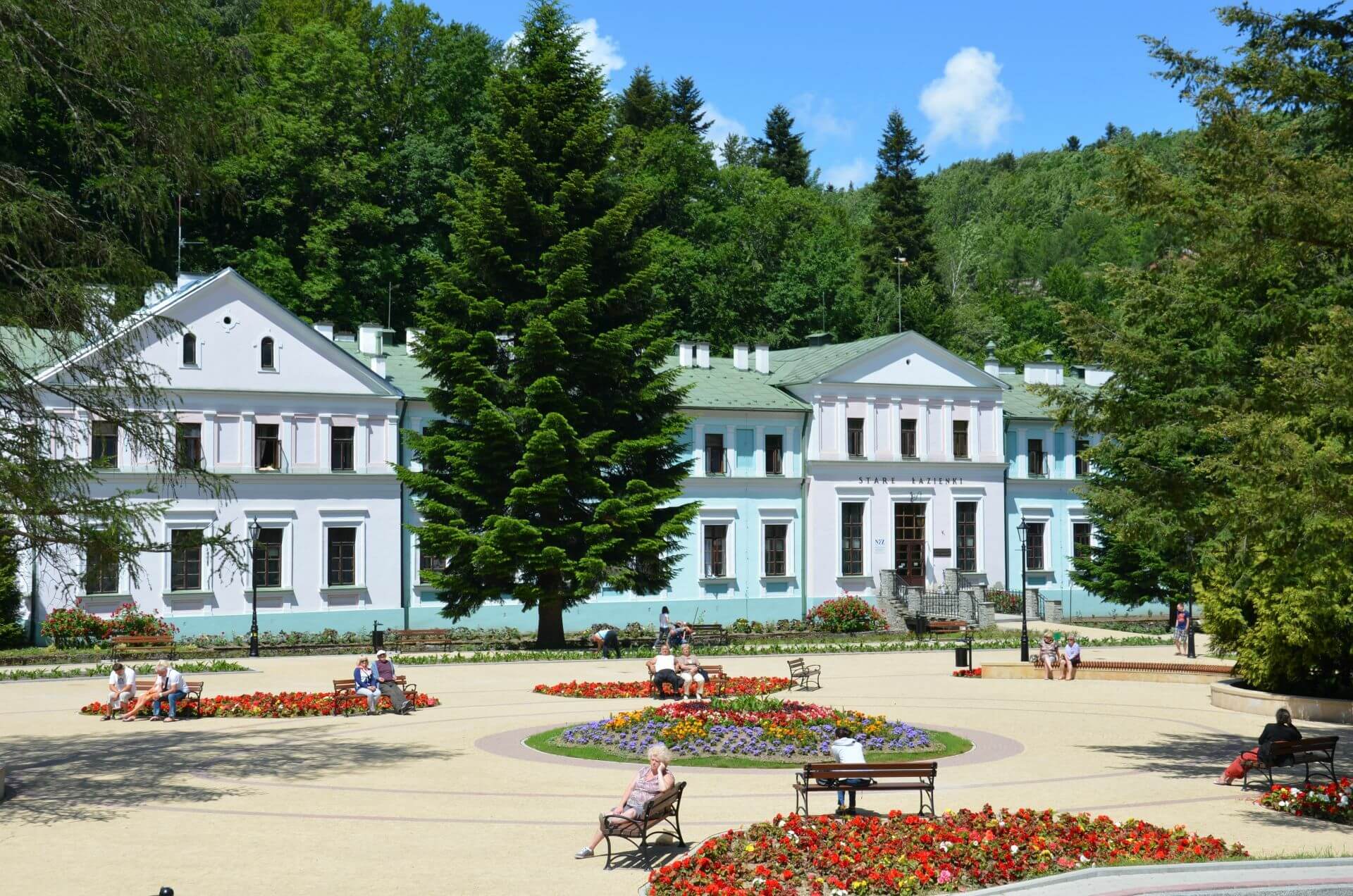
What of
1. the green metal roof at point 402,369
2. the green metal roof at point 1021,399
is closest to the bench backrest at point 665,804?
the green metal roof at point 402,369

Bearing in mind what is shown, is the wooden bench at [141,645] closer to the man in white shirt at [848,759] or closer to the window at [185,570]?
the window at [185,570]

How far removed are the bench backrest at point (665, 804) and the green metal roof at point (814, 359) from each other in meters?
43.7

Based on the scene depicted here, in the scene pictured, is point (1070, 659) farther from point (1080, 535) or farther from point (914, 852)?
point (1080, 535)

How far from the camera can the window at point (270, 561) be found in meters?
48.2

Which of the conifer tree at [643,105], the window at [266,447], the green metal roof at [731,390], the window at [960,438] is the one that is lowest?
the window at [266,447]

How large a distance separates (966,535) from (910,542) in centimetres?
286

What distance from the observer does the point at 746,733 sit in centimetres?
2189

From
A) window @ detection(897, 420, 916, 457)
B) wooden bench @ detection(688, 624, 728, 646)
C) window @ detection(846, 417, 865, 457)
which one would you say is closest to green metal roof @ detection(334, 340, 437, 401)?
wooden bench @ detection(688, 624, 728, 646)

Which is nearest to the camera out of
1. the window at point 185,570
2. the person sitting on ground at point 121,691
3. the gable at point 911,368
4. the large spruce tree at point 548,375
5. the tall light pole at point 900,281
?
the person sitting on ground at point 121,691

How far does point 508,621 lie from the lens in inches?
2044

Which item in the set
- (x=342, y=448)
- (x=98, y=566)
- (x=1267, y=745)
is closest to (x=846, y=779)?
(x=1267, y=745)

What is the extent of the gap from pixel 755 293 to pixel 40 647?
46.7m

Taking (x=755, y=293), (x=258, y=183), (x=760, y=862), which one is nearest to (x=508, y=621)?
(x=258, y=183)

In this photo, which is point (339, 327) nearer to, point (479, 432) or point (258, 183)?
point (258, 183)
